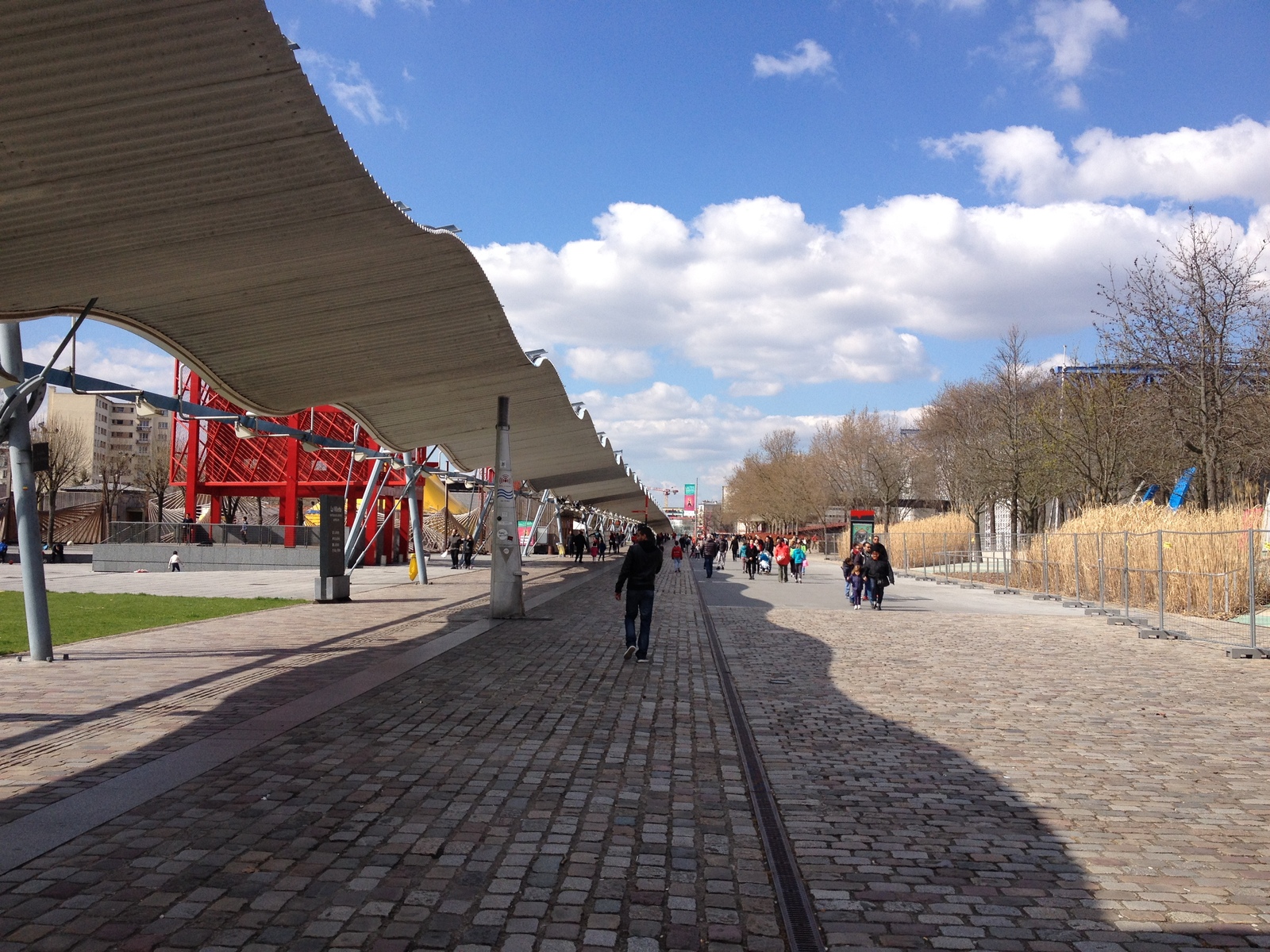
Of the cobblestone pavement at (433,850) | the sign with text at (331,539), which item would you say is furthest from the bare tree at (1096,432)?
the cobblestone pavement at (433,850)

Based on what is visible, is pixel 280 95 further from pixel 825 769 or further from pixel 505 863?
pixel 825 769

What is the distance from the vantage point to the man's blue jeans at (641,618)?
43.1ft

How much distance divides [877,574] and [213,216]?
1729 centimetres

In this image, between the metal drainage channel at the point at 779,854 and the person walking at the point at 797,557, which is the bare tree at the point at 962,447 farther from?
the metal drainage channel at the point at 779,854

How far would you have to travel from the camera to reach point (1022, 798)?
650 centimetres

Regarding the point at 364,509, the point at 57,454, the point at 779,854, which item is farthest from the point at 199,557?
the point at 779,854

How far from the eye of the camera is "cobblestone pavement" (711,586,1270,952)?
448 cm

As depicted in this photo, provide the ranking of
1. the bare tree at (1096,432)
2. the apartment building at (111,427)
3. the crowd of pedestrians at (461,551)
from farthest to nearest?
the apartment building at (111,427) < the crowd of pedestrians at (461,551) < the bare tree at (1096,432)

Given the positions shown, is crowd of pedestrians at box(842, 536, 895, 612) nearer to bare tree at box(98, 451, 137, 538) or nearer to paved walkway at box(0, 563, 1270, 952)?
paved walkway at box(0, 563, 1270, 952)

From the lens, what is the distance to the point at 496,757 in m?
7.32

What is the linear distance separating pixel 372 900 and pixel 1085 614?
68.6 feet

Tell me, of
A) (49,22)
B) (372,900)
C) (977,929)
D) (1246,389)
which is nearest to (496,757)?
(372,900)

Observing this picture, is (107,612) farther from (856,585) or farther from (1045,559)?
(1045,559)

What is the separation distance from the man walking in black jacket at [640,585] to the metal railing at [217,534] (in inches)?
1296
